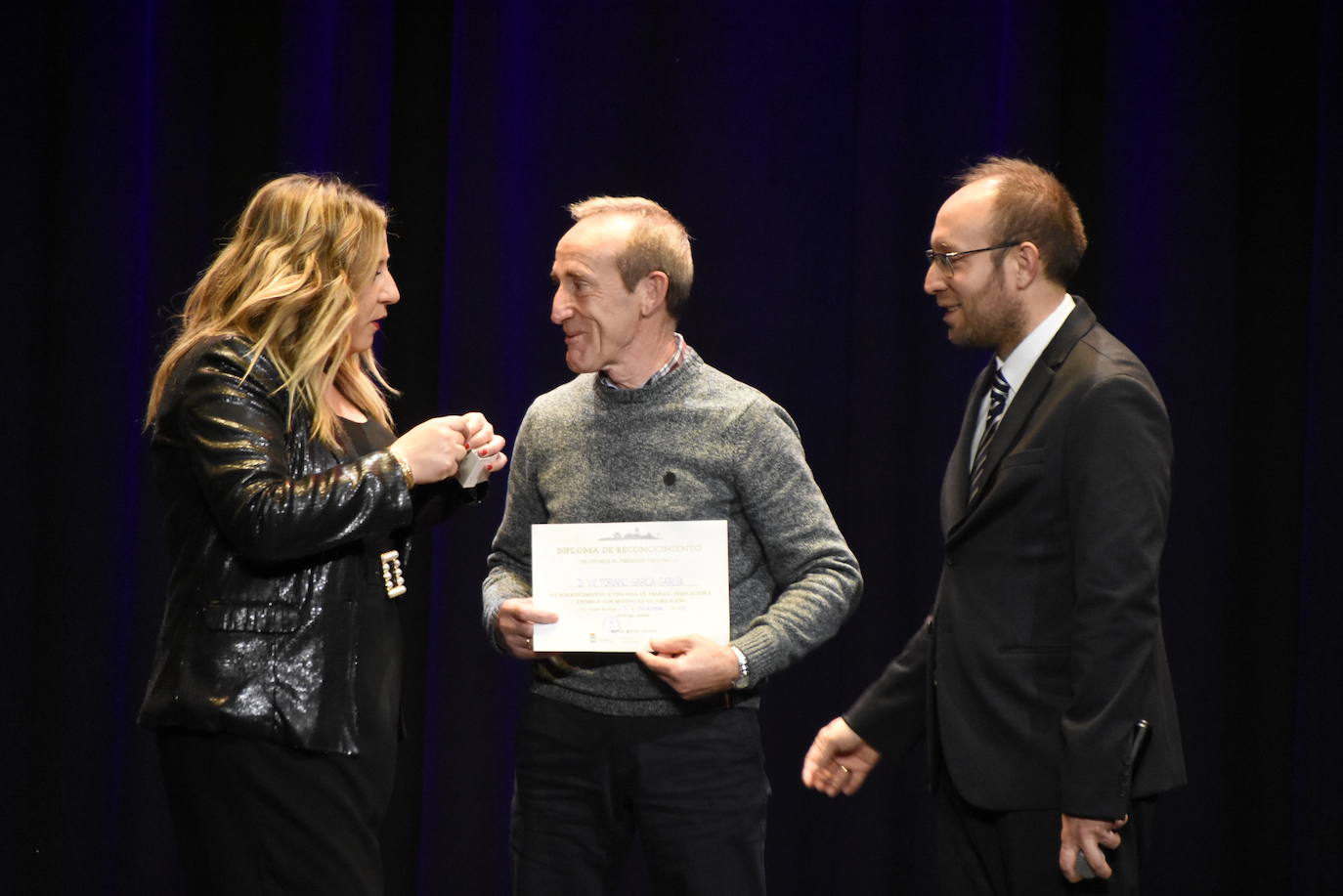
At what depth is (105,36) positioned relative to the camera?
356 cm

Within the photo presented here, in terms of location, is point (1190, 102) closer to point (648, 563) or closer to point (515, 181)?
point (515, 181)

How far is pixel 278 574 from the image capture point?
1901 millimetres

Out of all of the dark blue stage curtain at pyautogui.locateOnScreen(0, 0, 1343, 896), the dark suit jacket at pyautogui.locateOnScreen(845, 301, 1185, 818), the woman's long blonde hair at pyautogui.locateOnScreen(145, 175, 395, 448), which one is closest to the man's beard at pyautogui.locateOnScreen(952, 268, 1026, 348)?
the dark suit jacket at pyautogui.locateOnScreen(845, 301, 1185, 818)

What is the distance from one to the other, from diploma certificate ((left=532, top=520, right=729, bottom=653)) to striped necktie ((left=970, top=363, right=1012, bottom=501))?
1.39 ft

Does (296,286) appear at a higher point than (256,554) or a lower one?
higher

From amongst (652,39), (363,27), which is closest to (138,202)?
(363,27)

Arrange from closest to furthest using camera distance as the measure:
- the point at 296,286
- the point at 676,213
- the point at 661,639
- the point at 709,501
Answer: the point at 296,286 < the point at 661,639 < the point at 709,501 < the point at 676,213

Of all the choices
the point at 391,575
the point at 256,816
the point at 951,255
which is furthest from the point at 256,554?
the point at 951,255

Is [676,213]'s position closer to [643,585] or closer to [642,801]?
[643,585]

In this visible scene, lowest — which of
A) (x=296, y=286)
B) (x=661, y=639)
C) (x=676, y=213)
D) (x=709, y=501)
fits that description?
(x=661, y=639)

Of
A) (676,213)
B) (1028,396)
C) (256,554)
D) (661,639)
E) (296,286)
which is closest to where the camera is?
(256,554)

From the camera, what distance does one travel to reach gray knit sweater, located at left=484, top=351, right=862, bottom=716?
2.24 metres

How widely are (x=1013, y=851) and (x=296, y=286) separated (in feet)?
4.56

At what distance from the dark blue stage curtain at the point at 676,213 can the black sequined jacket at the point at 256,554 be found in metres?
1.61
